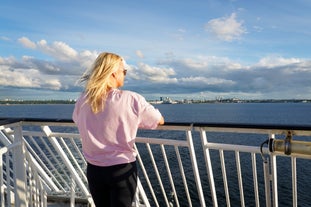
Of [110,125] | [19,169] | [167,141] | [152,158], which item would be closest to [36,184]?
[19,169]

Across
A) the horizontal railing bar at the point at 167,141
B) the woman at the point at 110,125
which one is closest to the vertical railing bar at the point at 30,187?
the horizontal railing bar at the point at 167,141

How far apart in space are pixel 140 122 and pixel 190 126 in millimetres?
655

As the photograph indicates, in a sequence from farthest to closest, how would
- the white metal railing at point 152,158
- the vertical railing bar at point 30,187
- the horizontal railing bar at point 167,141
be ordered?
1. the vertical railing bar at point 30,187
2. the horizontal railing bar at point 167,141
3. the white metal railing at point 152,158

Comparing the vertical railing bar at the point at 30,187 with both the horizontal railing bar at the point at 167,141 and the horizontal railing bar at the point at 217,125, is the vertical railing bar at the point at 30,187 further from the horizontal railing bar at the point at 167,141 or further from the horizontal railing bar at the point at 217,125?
the horizontal railing bar at the point at 167,141

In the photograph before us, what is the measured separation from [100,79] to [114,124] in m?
0.29

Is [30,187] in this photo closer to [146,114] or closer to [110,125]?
[110,125]

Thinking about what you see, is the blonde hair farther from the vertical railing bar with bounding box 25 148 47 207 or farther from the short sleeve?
the vertical railing bar with bounding box 25 148 47 207

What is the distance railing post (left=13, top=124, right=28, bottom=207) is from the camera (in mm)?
3047

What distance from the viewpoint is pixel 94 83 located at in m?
1.77

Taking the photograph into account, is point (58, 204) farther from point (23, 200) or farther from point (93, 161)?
point (93, 161)

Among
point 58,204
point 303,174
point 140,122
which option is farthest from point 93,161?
point 303,174

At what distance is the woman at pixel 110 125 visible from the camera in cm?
176

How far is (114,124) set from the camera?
5.82 ft

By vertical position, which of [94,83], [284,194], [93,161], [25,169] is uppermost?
[94,83]
